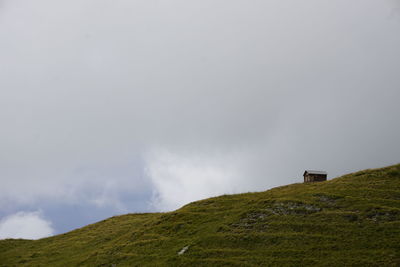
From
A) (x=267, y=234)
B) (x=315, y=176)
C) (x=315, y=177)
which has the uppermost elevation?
(x=315, y=176)

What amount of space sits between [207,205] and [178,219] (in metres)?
5.46

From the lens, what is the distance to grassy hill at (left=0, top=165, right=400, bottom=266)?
29297 millimetres

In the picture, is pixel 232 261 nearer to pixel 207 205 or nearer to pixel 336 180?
pixel 207 205

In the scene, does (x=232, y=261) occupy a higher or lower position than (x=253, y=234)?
lower

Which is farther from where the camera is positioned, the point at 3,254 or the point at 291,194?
the point at 3,254

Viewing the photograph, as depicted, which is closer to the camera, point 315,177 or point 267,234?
point 267,234

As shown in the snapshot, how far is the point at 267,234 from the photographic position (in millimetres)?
33969

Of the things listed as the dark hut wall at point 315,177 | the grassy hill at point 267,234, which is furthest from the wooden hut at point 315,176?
the grassy hill at point 267,234

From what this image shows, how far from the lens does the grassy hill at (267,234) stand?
96.1 feet

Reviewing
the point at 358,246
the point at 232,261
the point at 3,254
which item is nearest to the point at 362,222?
the point at 358,246

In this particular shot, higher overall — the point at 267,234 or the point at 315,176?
the point at 315,176

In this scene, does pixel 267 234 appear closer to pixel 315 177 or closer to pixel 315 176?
pixel 315 177

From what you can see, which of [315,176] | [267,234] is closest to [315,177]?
[315,176]

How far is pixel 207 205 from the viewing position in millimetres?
48000
